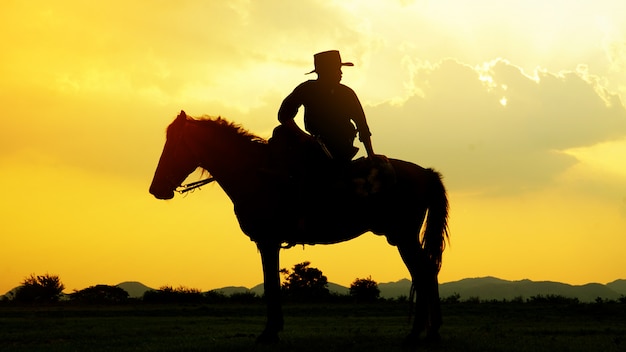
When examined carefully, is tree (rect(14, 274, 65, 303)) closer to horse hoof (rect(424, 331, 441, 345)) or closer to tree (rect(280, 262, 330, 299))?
tree (rect(280, 262, 330, 299))

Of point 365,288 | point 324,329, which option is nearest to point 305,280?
point 365,288

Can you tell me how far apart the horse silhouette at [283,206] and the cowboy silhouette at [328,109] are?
0.71m

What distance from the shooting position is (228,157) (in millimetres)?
12484

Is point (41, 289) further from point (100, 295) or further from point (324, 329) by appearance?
point (324, 329)

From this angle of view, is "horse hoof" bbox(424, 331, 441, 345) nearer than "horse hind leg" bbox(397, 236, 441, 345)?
Yes

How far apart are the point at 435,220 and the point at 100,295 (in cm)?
2911

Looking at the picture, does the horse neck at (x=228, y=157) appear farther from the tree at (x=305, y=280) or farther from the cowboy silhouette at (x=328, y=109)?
the tree at (x=305, y=280)

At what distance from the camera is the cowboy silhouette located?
12.2 metres

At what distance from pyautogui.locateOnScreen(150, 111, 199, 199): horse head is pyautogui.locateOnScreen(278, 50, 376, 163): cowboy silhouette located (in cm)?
179

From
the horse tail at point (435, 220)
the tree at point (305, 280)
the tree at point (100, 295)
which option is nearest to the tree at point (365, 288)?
the tree at point (305, 280)

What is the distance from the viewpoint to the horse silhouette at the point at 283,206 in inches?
479

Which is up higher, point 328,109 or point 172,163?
point 328,109

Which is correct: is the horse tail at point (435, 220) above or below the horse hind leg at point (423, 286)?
above

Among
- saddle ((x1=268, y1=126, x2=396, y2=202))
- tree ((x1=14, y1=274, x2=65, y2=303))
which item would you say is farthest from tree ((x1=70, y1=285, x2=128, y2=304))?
saddle ((x1=268, y1=126, x2=396, y2=202))
